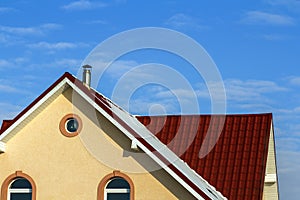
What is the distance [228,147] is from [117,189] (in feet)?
18.3

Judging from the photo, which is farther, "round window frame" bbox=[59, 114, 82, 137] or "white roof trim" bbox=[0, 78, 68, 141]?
"round window frame" bbox=[59, 114, 82, 137]

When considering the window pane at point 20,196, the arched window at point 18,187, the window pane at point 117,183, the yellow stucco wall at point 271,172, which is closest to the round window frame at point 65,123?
the arched window at point 18,187

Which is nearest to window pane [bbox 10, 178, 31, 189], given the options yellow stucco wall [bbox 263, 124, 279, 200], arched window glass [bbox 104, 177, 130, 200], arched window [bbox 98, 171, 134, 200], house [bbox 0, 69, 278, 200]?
house [bbox 0, 69, 278, 200]

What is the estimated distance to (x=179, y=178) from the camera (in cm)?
1908

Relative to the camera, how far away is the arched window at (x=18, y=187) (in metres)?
20.7

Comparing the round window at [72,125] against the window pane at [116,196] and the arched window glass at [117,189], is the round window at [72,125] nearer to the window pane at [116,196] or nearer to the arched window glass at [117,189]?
the arched window glass at [117,189]

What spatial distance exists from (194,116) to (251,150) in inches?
134

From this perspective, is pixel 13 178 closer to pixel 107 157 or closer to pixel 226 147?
pixel 107 157

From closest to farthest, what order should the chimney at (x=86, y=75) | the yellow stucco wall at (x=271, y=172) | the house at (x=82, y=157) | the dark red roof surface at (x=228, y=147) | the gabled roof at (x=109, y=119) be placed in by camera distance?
the gabled roof at (x=109, y=119) → the house at (x=82, y=157) → the dark red roof surface at (x=228, y=147) → the chimney at (x=86, y=75) → the yellow stucco wall at (x=271, y=172)

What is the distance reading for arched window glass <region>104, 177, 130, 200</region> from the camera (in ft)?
66.7

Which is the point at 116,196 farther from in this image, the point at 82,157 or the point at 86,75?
the point at 86,75

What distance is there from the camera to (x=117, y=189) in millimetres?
20391

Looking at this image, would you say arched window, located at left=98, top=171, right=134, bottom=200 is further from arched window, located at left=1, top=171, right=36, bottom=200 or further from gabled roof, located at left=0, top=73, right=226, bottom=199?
arched window, located at left=1, top=171, right=36, bottom=200

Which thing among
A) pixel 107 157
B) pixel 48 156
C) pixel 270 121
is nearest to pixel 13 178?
pixel 48 156
